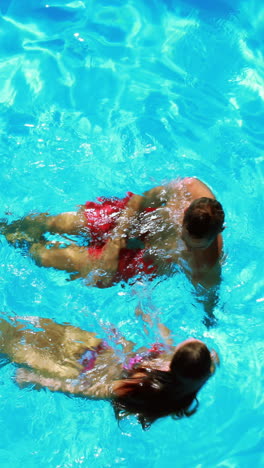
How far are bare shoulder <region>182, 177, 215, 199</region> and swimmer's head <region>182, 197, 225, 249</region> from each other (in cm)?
61

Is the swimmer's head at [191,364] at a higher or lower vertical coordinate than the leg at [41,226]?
lower

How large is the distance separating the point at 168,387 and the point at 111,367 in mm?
618

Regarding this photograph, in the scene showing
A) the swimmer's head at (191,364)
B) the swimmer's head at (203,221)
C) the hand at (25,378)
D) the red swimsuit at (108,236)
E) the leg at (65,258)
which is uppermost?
the swimmer's head at (203,221)

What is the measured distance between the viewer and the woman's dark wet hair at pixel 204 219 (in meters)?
2.85

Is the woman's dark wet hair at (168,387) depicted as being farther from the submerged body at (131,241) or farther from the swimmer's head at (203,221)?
the submerged body at (131,241)

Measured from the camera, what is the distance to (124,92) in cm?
511

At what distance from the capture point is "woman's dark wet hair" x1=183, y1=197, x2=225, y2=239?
2852 millimetres

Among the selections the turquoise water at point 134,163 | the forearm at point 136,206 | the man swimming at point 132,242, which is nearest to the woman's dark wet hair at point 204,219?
the man swimming at point 132,242

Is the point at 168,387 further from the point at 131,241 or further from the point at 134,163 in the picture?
the point at 134,163

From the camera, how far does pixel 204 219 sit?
2844 millimetres

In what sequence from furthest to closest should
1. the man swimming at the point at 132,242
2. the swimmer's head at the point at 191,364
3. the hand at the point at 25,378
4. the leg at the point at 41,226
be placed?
the leg at the point at 41,226 < the man swimming at the point at 132,242 < the hand at the point at 25,378 < the swimmer's head at the point at 191,364

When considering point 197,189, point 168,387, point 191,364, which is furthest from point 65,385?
point 197,189

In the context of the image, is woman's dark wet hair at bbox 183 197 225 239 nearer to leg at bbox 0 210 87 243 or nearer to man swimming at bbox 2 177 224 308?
man swimming at bbox 2 177 224 308

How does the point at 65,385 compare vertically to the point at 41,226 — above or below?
below
